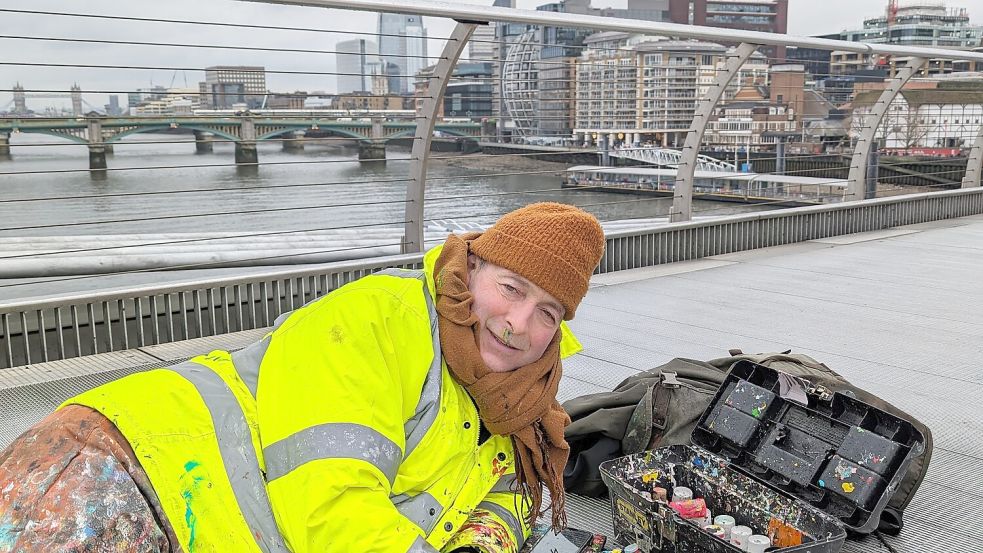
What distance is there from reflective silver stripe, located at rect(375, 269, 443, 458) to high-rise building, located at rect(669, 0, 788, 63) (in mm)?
70504

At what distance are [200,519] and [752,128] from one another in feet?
23.9

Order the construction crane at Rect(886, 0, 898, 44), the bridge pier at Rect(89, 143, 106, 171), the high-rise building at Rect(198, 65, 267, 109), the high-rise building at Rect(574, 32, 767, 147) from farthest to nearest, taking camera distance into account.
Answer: the construction crane at Rect(886, 0, 898, 44) → the high-rise building at Rect(574, 32, 767, 147) → the bridge pier at Rect(89, 143, 106, 171) → the high-rise building at Rect(198, 65, 267, 109)

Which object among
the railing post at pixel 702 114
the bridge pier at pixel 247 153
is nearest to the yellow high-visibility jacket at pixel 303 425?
the bridge pier at pixel 247 153

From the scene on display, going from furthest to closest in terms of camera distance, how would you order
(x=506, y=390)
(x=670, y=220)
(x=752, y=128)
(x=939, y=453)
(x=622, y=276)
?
(x=752, y=128)
(x=670, y=220)
(x=622, y=276)
(x=939, y=453)
(x=506, y=390)

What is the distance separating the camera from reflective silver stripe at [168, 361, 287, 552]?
1.38 metres

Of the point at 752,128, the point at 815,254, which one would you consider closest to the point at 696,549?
the point at 815,254

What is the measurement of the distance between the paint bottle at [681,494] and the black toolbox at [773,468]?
4 cm

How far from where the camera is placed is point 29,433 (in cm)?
135

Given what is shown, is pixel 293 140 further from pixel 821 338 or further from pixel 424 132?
pixel 821 338

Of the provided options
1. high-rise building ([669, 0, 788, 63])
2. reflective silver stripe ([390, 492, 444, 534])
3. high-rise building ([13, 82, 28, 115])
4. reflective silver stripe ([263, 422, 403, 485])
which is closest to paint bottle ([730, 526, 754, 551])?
reflective silver stripe ([390, 492, 444, 534])

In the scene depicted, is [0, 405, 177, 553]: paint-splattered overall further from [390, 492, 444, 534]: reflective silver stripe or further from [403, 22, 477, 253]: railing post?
[403, 22, 477, 253]: railing post

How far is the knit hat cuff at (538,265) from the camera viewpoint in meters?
1.52

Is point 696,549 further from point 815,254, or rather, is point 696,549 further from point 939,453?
point 815,254

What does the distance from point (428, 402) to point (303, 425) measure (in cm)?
27
